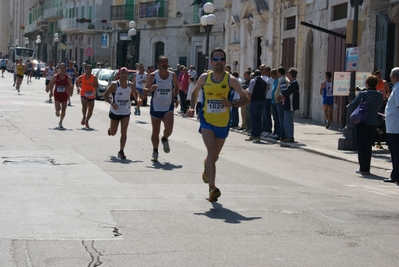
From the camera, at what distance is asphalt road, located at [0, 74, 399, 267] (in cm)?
725

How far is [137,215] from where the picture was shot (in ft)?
29.7

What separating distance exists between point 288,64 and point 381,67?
32.9ft

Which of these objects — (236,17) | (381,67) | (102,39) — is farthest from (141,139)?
(102,39)

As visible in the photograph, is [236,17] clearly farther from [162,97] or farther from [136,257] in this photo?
[136,257]

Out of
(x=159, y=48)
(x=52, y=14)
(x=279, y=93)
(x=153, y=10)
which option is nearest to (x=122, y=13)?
(x=159, y=48)

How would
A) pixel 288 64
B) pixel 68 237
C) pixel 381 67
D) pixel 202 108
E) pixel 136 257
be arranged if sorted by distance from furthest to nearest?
1. pixel 288 64
2. pixel 381 67
3. pixel 202 108
4. pixel 68 237
5. pixel 136 257

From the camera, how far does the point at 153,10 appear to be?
57.2m

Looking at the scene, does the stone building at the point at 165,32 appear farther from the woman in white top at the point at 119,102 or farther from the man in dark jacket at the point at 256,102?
the woman in white top at the point at 119,102

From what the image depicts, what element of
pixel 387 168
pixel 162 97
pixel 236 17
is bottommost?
pixel 387 168

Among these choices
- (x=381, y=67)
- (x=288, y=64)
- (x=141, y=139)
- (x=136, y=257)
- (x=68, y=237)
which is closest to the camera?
(x=136, y=257)

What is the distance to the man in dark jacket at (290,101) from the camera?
20.1 meters

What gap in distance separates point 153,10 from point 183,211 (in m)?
48.6

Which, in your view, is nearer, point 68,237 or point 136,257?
point 136,257

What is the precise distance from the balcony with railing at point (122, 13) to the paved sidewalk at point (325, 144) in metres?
35.0
